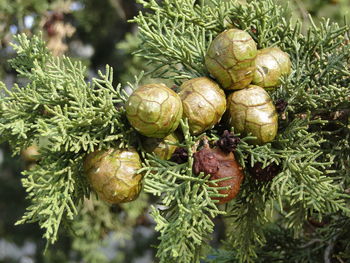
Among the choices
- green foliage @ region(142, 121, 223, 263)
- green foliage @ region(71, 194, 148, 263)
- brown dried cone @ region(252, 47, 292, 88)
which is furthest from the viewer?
green foliage @ region(71, 194, 148, 263)

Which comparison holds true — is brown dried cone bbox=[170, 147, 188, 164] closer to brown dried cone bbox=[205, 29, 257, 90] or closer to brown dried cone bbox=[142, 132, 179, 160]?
brown dried cone bbox=[142, 132, 179, 160]

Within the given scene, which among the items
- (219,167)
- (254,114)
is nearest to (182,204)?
(219,167)

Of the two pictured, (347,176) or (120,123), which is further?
(347,176)

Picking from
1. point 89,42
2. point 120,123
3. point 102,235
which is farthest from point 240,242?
point 89,42

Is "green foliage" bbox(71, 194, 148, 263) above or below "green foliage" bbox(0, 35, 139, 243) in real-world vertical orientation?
below

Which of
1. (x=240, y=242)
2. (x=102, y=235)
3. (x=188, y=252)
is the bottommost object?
(x=102, y=235)

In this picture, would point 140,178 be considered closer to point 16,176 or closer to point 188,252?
point 188,252

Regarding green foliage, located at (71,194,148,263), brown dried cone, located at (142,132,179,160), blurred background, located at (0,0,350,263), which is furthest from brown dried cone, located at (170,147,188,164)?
green foliage, located at (71,194,148,263)

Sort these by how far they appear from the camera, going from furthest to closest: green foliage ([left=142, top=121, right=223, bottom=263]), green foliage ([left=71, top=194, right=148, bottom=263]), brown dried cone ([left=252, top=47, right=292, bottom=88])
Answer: green foliage ([left=71, top=194, right=148, bottom=263]), brown dried cone ([left=252, top=47, right=292, bottom=88]), green foliage ([left=142, top=121, right=223, bottom=263])
